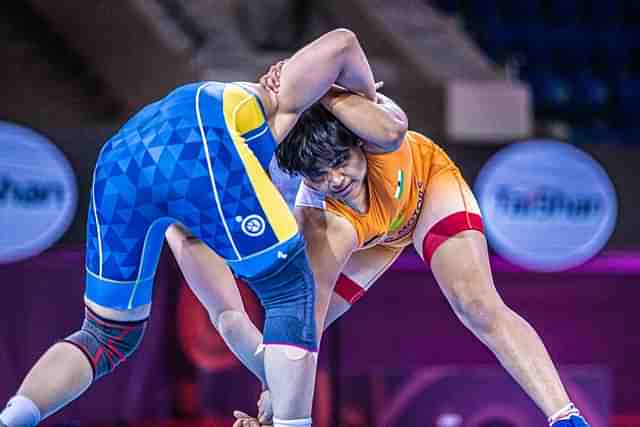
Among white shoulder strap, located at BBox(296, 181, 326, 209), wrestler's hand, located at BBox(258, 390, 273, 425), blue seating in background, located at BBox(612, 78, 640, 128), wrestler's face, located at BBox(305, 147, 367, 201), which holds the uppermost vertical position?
wrestler's face, located at BBox(305, 147, 367, 201)

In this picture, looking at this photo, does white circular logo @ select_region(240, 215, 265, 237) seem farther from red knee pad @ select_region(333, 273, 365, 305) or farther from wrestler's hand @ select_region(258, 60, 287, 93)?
red knee pad @ select_region(333, 273, 365, 305)

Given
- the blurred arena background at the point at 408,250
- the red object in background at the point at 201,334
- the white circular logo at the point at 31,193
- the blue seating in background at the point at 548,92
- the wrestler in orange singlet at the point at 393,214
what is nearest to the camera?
the wrestler in orange singlet at the point at 393,214

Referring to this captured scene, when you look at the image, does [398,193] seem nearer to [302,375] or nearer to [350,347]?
[302,375]

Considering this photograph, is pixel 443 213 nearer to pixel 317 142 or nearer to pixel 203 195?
pixel 317 142

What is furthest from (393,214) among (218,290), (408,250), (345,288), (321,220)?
(408,250)

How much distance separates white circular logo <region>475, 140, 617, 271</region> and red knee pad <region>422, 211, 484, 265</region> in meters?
2.43

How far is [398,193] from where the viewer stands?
3.35 m

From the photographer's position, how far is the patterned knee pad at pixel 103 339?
3.08 meters

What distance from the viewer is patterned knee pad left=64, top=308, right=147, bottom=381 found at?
3078 millimetres

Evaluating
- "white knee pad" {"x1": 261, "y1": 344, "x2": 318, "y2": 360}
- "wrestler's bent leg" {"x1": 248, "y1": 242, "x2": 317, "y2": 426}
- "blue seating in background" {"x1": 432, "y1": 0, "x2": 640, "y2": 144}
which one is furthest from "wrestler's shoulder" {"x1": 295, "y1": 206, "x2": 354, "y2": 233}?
"blue seating in background" {"x1": 432, "y1": 0, "x2": 640, "y2": 144}

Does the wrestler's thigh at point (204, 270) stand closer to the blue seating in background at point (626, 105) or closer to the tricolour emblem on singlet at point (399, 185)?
the tricolour emblem on singlet at point (399, 185)

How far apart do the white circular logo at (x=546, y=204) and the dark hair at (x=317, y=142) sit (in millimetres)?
2711

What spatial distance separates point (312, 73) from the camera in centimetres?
298

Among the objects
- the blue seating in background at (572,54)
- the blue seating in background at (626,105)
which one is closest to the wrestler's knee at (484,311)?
the blue seating in background at (572,54)
